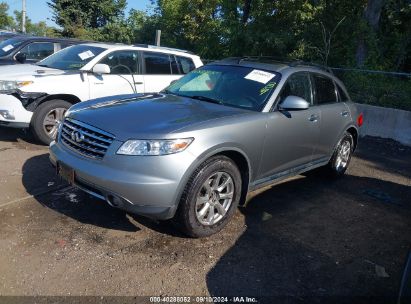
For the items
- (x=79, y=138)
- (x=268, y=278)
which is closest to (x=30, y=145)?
(x=79, y=138)

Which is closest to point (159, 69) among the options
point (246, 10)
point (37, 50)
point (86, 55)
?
point (86, 55)

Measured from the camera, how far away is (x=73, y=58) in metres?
7.39

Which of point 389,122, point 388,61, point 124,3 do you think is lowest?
point 389,122

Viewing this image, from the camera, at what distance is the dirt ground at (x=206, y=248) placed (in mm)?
3369

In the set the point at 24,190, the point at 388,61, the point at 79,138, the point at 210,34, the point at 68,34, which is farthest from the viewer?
the point at 68,34

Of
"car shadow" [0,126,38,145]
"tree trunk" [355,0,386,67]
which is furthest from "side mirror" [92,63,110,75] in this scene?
"tree trunk" [355,0,386,67]

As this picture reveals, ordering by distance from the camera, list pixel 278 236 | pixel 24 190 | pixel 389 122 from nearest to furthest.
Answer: pixel 278 236
pixel 24 190
pixel 389 122

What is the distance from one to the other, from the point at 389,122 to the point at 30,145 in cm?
749

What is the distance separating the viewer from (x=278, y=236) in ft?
14.3

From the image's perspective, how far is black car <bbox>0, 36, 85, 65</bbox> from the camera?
8.86 metres

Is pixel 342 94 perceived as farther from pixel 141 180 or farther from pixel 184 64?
pixel 141 180

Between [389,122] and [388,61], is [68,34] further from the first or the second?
[389,122]

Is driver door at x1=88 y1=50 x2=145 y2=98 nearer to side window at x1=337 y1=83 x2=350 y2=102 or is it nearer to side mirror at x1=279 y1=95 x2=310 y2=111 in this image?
side window at x1=337 y1=83 x2=350 y2=102

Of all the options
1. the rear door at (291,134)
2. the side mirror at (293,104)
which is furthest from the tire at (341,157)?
the side mirror at (293,104)
